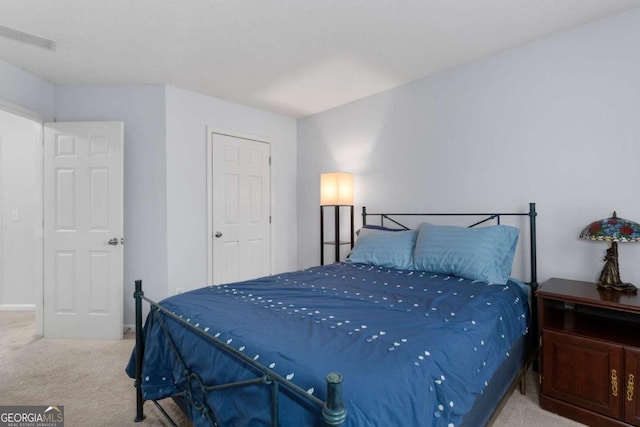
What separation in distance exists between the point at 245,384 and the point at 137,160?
2.99m

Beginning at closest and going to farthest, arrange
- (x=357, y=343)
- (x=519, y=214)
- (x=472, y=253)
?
(x=357, y=343) → (x=472, y=253) → (x=519, y=214)

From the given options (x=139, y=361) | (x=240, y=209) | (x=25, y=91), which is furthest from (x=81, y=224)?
(x=139, y=361)

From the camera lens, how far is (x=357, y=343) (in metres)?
1.19

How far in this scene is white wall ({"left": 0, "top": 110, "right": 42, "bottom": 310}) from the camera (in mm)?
4008

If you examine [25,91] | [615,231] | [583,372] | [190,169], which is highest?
[25,91]

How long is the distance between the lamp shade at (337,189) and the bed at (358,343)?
1163 millimetres

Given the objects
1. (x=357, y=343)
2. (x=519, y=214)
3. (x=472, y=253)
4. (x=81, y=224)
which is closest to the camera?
(x=357, y=343)

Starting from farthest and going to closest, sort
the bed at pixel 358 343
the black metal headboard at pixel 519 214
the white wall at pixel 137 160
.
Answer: the white wall at pixel 137 160
the black metal headboard at pixel 519 214
the bed at pixel 358 343

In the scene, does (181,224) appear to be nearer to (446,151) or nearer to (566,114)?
(446,151)

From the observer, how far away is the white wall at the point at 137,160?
3.30m

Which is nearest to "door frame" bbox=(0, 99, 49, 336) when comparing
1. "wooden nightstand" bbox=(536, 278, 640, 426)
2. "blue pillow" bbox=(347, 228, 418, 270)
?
"blue pillow" bbox=(347, 228, 418, 270)

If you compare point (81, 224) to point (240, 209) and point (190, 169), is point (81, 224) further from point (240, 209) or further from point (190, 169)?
point (240, 209)

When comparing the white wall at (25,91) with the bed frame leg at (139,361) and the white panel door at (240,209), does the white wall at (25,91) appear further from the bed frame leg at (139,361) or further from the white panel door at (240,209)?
the bed frame leg at (139,361)

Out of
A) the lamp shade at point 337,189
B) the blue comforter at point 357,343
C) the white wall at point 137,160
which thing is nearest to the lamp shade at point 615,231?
the blue comforter at point 357,343
